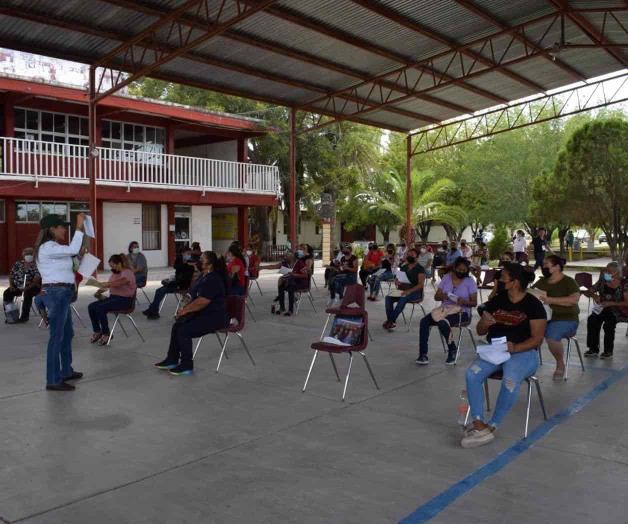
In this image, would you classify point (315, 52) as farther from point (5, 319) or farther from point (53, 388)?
point (53, 388)


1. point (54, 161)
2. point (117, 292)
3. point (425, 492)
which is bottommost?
point (425, 492)

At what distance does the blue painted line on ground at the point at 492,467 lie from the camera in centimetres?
354

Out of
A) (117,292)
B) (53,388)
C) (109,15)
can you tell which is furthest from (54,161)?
(53,388)

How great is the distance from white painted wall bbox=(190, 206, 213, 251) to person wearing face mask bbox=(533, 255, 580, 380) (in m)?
19.2

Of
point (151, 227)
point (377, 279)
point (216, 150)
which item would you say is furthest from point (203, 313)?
point (216, 150)

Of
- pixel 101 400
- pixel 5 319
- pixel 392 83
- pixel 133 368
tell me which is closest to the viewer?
pixel 101 400

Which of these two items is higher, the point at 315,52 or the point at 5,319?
the point at 315,52

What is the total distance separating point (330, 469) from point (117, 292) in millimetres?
5080

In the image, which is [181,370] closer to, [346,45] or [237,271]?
[237,271]

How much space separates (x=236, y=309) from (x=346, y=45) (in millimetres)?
9063

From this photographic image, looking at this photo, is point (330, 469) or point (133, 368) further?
point (133, 368)

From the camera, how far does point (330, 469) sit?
163 inches

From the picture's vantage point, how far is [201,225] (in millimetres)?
24891

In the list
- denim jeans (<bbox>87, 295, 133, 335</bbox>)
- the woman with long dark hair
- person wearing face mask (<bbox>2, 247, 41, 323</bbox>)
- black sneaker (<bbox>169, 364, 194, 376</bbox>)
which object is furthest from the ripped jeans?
person wearing face mask (<bbox>2, 247, 41, 323</bbox>)
